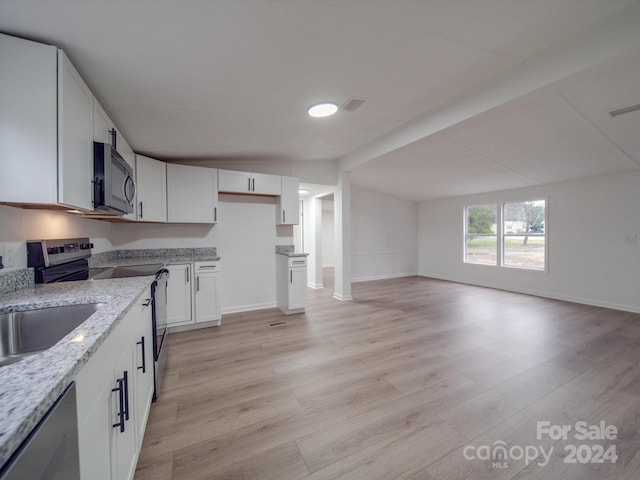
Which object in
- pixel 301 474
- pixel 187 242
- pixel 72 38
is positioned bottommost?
pixel 301 474

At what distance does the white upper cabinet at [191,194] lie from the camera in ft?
11.5

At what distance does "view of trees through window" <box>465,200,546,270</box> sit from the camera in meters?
5.24

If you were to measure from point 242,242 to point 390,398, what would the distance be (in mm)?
3045

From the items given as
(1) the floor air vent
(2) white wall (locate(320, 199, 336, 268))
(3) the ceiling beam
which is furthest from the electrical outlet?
(2) white wall (locate(320, 199, 336, 268))

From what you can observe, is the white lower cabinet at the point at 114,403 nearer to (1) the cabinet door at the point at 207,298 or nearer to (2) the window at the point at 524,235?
(1) the cabinet door at the point at 207,298

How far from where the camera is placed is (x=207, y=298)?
3.50m

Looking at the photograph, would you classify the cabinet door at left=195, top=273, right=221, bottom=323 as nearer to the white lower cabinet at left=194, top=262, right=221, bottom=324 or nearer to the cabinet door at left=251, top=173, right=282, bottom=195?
the white lower cabinet at left=194, top=262, right=221, bottom=324

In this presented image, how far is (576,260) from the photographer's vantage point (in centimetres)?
462

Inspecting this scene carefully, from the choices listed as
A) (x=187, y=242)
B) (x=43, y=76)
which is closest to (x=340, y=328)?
(x=187, y=242)

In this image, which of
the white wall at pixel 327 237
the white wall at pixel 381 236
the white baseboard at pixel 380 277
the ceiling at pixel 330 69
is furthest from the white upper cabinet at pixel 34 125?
the white wall at pixel 327 237

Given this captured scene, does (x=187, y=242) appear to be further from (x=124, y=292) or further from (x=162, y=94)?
(x=124, y=292)

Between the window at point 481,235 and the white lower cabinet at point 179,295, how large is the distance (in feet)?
19.8

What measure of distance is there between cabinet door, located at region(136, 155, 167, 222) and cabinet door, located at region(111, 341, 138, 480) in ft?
7.49

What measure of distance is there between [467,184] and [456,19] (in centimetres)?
449
